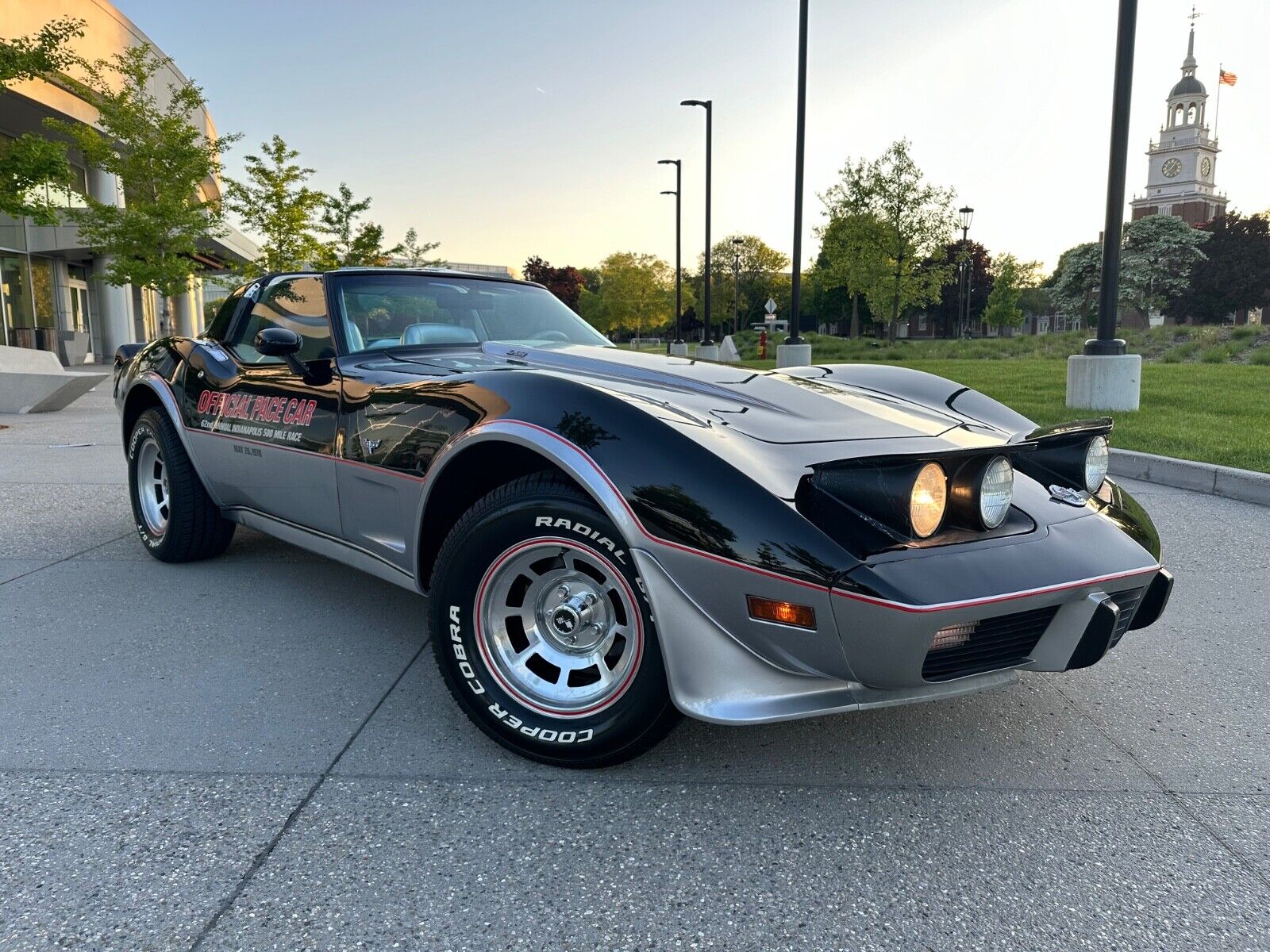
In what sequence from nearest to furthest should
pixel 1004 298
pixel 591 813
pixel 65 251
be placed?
1. pixel 591 813
2. pixel 65 251
3. pixel 1004 298

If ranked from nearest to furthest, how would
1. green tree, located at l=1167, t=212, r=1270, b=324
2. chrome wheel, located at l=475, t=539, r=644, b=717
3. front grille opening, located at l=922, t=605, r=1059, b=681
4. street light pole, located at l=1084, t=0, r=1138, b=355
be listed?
front grille opening, located at l=922, t=605, r=1059, b=681 → chrome wheel, located at l=475, t=539, r=644, b=717 → street light pole, located at l=1084, t=0, r=1138, b=355 → green tree, located at l=1167, t=212, r=1270, b=324

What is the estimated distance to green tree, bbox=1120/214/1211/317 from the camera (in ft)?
185

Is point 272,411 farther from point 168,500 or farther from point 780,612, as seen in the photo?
point 780,612

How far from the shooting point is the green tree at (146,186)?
57.6 feet

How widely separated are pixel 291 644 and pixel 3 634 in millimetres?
1088

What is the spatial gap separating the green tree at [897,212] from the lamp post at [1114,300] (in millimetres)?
26339

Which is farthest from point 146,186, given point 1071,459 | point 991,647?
point 991,647

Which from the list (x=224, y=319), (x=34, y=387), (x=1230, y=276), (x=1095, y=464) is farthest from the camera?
(x=1230, y=276)

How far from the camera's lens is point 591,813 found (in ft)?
6.81

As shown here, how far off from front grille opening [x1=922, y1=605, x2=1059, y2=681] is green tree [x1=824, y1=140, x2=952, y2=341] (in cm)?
3422

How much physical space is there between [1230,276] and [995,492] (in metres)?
70.7

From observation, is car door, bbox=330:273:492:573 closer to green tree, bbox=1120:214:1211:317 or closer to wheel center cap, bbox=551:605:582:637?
wheel center cap, bbox=551:605:582:637

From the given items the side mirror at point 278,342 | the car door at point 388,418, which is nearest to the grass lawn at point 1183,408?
the car door at point 388,418

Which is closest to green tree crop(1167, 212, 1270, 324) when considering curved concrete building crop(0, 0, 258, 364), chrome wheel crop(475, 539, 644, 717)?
curved concrete building crop(0, 0, 258, 364)
